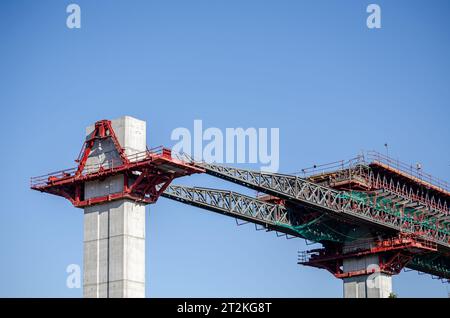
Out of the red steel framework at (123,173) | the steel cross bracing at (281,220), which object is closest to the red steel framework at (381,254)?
the steel cross bracing at (281,220)

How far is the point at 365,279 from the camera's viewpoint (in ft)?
401

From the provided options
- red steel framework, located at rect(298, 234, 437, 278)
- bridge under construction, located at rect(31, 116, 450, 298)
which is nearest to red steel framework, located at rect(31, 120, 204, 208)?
bridge under construction, located at rect(31, 116, 450, 298)

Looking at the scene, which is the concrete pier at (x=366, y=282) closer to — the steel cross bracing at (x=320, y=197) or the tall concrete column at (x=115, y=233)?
the steel cross bracing at (x=320, y=197)

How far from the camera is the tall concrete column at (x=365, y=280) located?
120 m

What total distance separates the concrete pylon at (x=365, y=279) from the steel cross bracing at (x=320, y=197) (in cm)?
498

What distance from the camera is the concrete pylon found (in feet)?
395

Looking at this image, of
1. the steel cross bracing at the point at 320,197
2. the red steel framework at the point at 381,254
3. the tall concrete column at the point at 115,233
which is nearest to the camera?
the tall concrete column at the point at 115,233

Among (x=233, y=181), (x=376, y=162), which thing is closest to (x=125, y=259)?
(x=233, y=181)

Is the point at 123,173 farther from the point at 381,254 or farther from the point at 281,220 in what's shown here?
the point at 381,254

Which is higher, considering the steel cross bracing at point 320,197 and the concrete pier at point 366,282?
the steel cross bracing at point 320,197

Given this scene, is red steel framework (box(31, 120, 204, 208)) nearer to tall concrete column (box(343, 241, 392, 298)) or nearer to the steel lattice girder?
the steel lattice girder

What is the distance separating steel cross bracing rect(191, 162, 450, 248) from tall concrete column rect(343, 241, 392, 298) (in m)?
5.08

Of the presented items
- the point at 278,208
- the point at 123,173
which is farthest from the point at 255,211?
the point at 123,173
